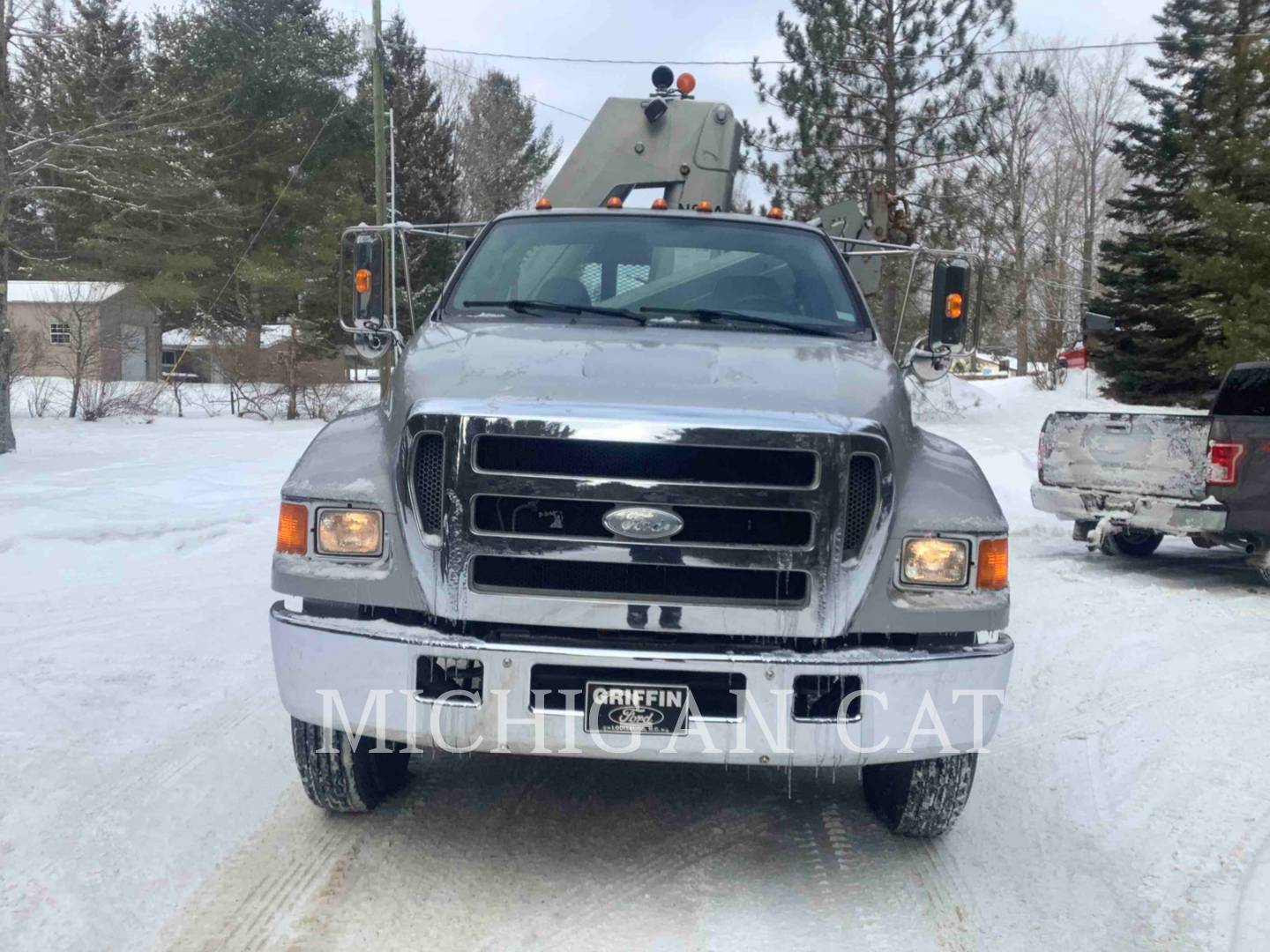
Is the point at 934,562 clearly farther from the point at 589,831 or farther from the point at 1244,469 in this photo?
the point at 1244,469

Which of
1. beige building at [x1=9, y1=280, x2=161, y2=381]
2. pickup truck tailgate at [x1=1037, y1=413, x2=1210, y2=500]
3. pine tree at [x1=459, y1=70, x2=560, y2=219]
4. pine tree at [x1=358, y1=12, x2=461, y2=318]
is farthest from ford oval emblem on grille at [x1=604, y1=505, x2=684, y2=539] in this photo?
pine tree at [x1=459, y1=70, x2=560, y2=219]

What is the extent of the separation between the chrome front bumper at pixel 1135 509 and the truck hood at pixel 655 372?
585 cm

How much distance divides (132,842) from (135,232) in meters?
35.4

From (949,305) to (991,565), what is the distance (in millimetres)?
1982

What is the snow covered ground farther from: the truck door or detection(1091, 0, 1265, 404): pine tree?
detection(1091, 0, 1265, 404): pine tree

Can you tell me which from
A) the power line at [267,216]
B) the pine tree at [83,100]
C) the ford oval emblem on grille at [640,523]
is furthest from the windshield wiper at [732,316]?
the power line at [267,216]

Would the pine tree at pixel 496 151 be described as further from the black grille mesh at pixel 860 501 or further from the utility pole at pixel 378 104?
the black grille mesh at pixel 860 501

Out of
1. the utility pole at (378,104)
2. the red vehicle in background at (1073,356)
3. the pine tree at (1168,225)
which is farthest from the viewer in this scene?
the red vehicle in background at (1073,356)

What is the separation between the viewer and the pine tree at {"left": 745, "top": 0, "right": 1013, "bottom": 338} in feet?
87.8

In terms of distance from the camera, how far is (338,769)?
4.04 m

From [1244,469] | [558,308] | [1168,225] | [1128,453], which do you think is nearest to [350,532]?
[558,308]

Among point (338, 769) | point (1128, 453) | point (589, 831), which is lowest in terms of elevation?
point (589, 831)

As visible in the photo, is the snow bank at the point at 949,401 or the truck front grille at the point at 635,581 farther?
the snow bank at the point at 949,401

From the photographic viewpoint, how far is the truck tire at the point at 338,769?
3996mm
